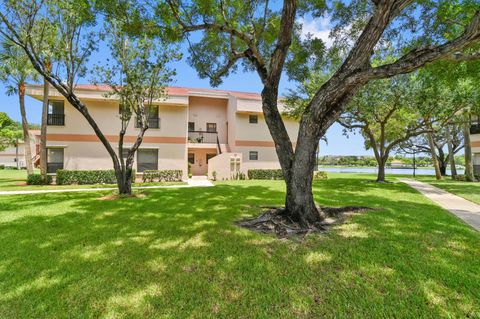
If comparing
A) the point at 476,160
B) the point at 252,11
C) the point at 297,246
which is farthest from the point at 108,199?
the point at 476,160

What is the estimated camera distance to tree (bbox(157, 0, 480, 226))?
4480 millimetres

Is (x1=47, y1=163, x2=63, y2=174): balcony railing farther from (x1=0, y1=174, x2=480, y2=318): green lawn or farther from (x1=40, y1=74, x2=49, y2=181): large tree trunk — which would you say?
(x1=0, y1=174, x2=480, y2=318): green lawn

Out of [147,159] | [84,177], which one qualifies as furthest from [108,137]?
[84,177]

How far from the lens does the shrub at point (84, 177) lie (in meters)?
14.5

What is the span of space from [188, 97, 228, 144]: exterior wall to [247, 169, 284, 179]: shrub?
487cm

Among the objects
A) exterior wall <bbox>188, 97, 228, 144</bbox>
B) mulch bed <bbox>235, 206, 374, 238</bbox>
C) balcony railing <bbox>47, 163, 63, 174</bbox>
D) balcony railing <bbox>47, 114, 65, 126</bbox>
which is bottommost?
mulch bed <bbox>235, 206, 374, 238</bbox>

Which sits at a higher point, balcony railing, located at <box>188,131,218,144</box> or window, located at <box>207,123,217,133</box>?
window, located at <box>207,123,217,133</box>

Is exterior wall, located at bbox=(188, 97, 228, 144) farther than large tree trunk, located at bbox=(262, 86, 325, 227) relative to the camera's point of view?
Yes

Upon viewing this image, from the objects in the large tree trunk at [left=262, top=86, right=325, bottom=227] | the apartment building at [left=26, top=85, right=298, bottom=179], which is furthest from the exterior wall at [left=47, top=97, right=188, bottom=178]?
the large tree trunk at [left=262, top=86, right=325, bottom=227]

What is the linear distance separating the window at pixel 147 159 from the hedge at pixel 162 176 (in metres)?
1.52

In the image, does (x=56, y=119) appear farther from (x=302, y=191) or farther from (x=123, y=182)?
(x=302, y=191)

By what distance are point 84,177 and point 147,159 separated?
4.22 m

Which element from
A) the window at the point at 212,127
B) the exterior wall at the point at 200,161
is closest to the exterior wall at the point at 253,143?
the window at the point at 212,127

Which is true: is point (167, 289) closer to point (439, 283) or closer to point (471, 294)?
point (439, 283)
